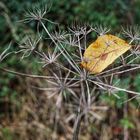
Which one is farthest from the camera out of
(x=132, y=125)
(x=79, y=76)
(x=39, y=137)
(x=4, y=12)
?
(x=4, y=12)

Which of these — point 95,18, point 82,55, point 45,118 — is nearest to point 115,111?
point 45,118

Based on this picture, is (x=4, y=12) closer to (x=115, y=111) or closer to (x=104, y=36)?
(x=115, y=111)

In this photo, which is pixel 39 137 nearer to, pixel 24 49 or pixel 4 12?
pixel 4 12

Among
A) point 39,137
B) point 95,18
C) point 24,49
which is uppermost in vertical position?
point 95,18

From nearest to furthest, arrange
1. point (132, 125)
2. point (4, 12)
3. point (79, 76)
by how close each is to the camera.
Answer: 1. point (79, 76)
2. point (132, 125)
3. point (4, 12)

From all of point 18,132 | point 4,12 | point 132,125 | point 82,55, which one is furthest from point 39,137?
point 82,55

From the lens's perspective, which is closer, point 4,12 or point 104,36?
point 104,36

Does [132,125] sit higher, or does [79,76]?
[79,76]
